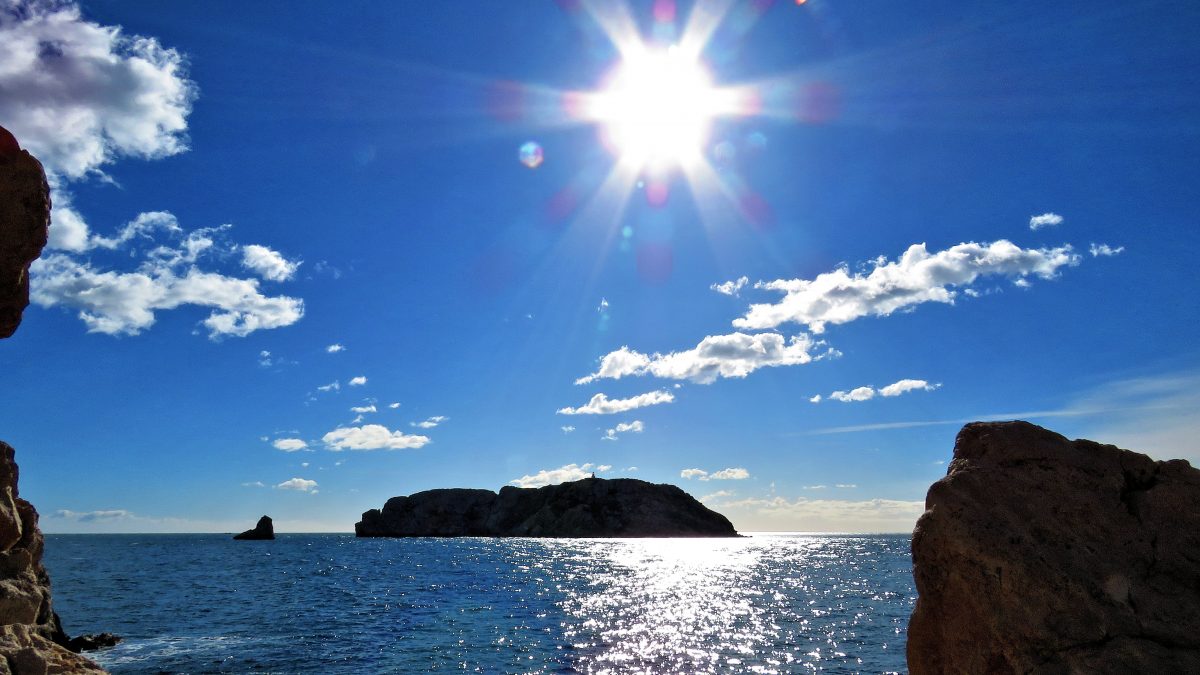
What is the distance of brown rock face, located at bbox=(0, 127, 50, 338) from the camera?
13570mm

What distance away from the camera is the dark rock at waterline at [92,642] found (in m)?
32.8

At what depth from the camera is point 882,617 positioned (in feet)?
147

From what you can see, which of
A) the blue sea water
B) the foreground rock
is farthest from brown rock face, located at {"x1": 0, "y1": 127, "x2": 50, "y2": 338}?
the blue sea water

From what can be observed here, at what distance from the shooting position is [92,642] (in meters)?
33.5

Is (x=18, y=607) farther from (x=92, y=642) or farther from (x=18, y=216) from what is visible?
(x=92, y=642)

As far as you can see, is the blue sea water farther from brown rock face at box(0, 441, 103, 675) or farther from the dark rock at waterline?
brown rock face at box(0, 441, 103, 675)

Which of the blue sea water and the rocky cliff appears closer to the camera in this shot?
the rocky cliff

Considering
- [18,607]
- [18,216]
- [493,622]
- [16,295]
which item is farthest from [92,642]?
[18,216]

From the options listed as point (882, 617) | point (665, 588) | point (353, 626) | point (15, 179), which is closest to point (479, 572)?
point (665, 588)

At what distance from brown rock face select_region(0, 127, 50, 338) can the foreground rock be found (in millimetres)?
17917

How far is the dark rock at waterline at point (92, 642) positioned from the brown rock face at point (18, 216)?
26.8 meters

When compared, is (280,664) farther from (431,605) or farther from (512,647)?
(431,605)

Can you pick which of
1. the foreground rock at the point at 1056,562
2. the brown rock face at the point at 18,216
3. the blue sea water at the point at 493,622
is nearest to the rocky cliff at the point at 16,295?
the brown rock face at the point at 18,216

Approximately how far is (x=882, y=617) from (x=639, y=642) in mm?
19632
